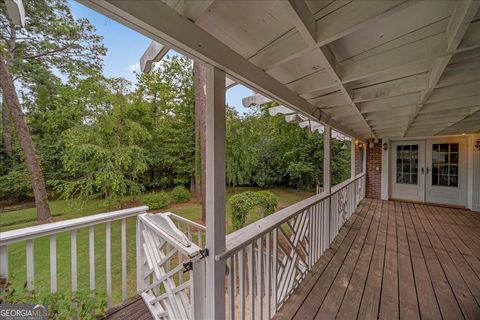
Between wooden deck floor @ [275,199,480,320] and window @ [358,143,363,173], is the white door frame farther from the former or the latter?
wooden deck floor @ [275,199,480,320]

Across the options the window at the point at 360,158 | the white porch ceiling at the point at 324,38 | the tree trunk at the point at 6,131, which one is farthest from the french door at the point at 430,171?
the tree trunk at the point at 6,131

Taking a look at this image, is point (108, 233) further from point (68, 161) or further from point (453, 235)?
point (453, 235)

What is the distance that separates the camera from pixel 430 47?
Result: 1.20 meters

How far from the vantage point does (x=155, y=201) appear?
554 cm

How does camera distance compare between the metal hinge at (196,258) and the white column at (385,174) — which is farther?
the white column at (385,174)

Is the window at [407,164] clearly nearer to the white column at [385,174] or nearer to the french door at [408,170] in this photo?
the french door at [408,170]

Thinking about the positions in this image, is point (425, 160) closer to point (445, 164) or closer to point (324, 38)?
point (445, 164)

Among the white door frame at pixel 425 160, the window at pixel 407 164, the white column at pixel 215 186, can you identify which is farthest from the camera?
the window at pixel 407 164

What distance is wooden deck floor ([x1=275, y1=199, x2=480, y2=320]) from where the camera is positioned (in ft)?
5.84

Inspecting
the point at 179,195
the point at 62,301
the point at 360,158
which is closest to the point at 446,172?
the point at 360,158

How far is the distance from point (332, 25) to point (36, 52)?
3.74 m

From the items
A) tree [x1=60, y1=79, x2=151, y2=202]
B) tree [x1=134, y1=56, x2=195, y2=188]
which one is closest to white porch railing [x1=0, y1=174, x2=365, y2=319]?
tree [x1=60, y1=79, x2=151, y2=202]

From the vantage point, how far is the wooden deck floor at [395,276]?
5.84 ft
